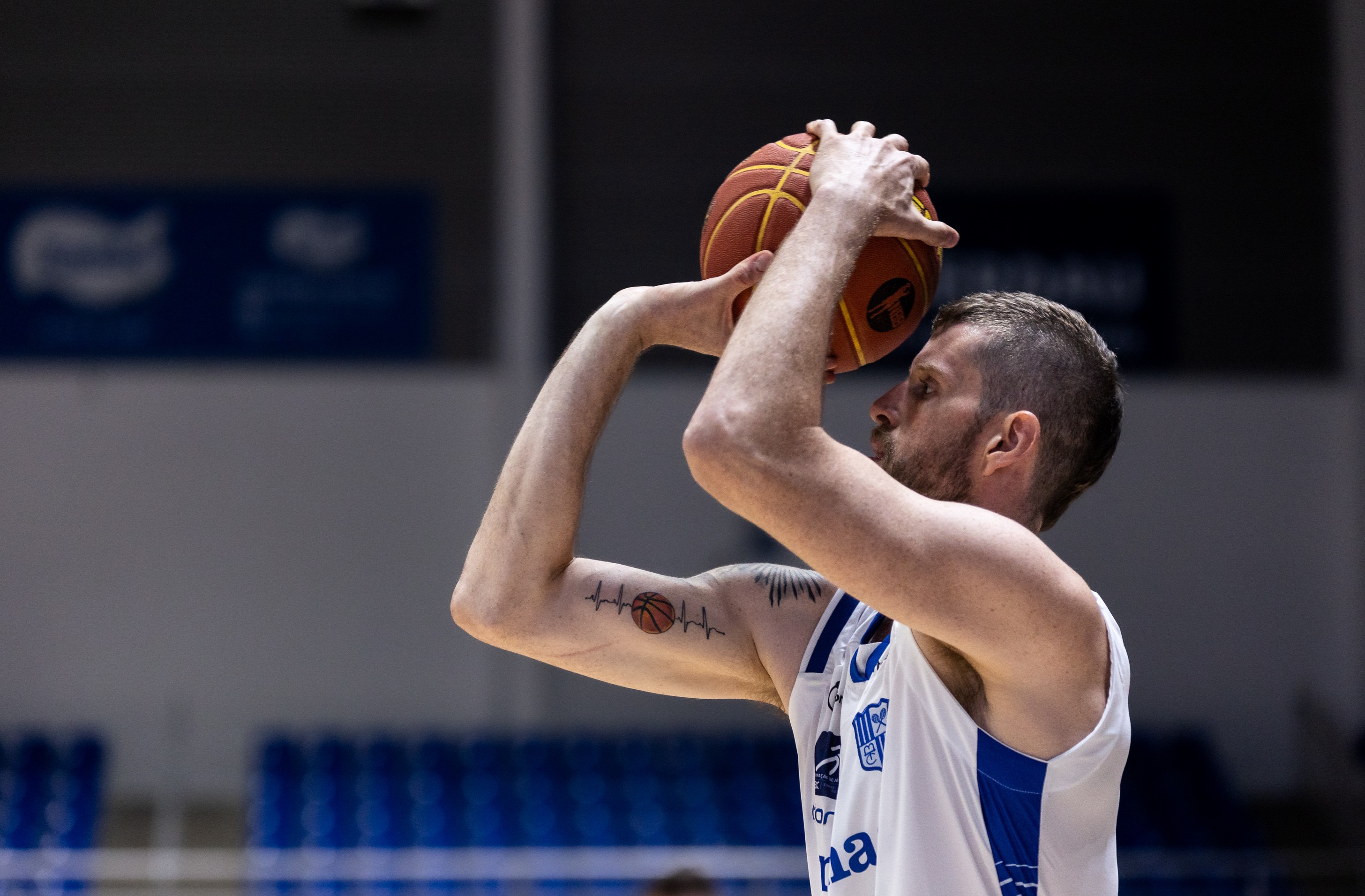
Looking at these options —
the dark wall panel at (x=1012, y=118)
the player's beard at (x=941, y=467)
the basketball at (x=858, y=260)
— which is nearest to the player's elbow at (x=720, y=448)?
the player's beard at (x=941, y=467)

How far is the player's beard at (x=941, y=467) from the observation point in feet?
6.19

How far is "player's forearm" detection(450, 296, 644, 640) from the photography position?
2000 millimetres

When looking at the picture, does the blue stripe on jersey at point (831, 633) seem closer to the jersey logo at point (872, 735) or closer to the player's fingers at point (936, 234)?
the jersey logo at point (872, 735)

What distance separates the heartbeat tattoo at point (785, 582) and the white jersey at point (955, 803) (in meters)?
0.27

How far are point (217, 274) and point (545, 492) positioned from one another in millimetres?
8744

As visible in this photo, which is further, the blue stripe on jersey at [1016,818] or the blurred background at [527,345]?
the blurred background at [527,345]

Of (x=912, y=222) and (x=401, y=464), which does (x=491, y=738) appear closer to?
(x=401, y=464)

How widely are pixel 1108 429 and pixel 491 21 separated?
9022 millimetres

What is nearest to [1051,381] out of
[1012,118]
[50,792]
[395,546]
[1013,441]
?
[1013,441]

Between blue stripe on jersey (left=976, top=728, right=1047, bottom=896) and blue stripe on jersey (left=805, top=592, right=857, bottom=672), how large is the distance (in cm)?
39

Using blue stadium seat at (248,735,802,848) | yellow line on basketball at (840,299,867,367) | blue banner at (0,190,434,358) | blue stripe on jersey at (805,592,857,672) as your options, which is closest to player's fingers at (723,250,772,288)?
yellow line on basketball at (840,299,867,367)

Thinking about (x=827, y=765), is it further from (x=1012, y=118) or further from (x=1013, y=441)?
(x=1012, y=118)

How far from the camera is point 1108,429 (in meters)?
1.96

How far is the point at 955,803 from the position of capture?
1786 mm
